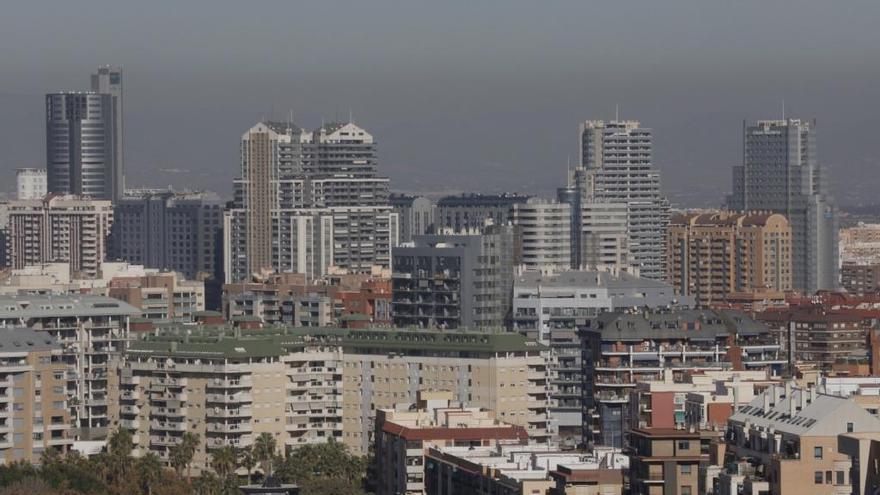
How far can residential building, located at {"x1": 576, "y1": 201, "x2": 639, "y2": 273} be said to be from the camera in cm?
17775

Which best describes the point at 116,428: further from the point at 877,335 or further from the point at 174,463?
the point at 877,335

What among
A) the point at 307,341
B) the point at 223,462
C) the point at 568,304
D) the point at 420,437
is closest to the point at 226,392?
the point at 223,462

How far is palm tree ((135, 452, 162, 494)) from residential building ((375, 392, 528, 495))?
8760 mm

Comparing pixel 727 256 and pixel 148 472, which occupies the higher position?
pixel 727 256

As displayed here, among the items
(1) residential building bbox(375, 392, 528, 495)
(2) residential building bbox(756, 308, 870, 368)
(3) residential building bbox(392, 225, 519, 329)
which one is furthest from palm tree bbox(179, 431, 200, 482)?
(2) residential building bbox(756, 308, 870, 368)

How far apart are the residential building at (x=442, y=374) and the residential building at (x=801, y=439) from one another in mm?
36937

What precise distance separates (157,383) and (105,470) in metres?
8.62

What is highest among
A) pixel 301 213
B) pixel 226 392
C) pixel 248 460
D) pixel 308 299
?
pixel 301 213

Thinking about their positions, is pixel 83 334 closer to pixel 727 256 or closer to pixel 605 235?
pixel 605 235

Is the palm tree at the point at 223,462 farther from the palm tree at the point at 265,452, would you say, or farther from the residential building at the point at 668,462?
the residential building at the point at 668,462

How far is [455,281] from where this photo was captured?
4843 inches

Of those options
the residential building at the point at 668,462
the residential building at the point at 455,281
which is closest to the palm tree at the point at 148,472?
the residential building at the point at 455,281

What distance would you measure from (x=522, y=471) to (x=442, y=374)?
113ft

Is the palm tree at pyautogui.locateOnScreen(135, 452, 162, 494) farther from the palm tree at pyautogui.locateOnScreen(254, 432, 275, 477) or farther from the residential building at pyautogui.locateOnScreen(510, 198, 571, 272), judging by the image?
A: the residential building at pyautogui.locateOnScreen(510, 198, 571, 272)
